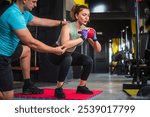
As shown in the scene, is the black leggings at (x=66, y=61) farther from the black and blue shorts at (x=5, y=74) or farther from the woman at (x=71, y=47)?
the black and blue shorts at (x=5, y=74)

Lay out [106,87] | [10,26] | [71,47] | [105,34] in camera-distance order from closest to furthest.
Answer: [10,26] < [71,47] < [106,87] < [105,34]

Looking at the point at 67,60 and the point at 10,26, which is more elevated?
the point at 10,26

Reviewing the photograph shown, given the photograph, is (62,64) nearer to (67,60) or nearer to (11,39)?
(67,60)

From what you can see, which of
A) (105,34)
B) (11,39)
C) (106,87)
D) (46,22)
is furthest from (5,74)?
(105,34)

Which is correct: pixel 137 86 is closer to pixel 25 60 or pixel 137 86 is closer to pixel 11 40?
pixel 25 60

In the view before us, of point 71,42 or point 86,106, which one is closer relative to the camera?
point 86,106

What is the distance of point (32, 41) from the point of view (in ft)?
4.84

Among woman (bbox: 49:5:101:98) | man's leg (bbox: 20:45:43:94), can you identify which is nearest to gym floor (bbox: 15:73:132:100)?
woman (bbox: 49:5:101:98)

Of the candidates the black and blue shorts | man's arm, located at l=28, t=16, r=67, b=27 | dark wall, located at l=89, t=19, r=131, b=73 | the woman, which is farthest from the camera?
dark wall, located at l=89, t=19, r=131, b=73

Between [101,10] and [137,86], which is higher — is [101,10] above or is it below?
above

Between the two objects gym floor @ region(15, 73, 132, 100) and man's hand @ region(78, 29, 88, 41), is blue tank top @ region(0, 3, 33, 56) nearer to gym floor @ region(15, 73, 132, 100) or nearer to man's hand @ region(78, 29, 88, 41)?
man's hand @ region(78, 29, 88, 41)

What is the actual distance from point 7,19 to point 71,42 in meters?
0.65

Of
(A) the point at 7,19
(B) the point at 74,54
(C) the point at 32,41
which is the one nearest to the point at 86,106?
(C) the point at 32,41

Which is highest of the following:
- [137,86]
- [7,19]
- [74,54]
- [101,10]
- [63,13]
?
[101,10]
